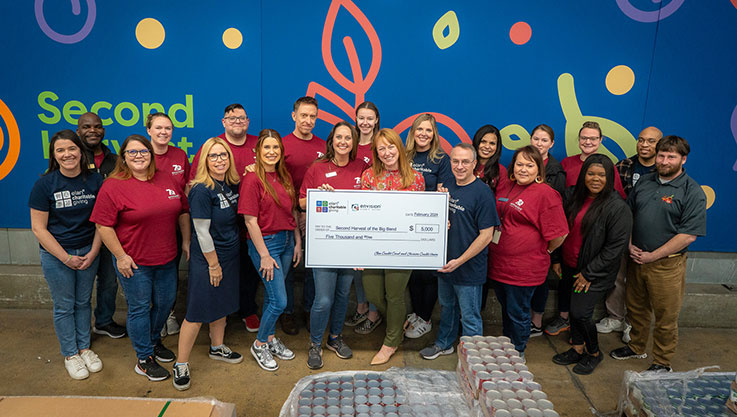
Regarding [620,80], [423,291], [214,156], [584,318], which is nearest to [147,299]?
[214,156]

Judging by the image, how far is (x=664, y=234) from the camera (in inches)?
128

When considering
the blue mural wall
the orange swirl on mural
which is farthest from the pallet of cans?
the orange swirl on mural

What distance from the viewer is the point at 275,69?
4.32m

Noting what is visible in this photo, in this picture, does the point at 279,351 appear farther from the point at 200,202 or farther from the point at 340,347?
the point at 200,202

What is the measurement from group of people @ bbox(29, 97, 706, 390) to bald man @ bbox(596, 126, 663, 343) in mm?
33

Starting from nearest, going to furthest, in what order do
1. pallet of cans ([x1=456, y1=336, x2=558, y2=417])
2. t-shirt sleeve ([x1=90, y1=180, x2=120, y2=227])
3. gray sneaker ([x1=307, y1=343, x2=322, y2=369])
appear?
pallet of cans ([x1=456, y1=336, x2=558, y2=417]), t-shirt sleeve ([x1=90, y1=180, x2=120, y2=227]), gray sneaker ([x1=307, y1=343, x2=322, y2=369])

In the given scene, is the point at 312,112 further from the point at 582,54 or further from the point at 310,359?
the point at 582,54

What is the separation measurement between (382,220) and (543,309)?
6.03 ft

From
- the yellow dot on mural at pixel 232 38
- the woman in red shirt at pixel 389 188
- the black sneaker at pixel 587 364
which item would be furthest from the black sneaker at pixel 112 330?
the black sneaker at pixel 587 364

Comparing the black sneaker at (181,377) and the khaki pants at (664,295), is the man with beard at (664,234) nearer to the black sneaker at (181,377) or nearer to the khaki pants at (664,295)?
the khaki pants at (664,295)

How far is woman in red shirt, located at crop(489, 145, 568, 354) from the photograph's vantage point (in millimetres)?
2988

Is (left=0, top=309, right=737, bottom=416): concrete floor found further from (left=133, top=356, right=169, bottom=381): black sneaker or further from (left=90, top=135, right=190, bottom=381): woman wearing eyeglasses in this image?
(left=90, top=135, right=190, bottom=381): woman wearing eyeglasses

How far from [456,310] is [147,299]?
2246 millimetres

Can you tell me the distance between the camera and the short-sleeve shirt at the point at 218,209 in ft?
9.26
